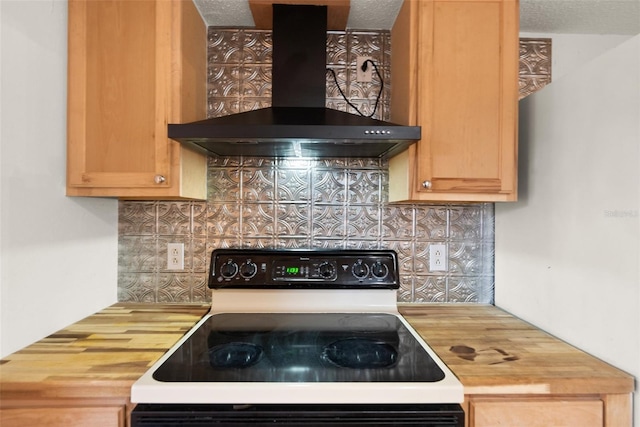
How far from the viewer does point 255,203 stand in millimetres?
1710

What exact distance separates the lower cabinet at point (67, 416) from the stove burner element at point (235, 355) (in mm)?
258

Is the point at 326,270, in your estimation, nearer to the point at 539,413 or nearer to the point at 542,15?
the point at 539,413

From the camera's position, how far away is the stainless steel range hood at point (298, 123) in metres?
1.24

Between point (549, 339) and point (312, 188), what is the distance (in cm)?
103

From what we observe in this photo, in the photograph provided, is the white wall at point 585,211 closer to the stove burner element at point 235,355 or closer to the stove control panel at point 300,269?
the stove control panel at point 300,269

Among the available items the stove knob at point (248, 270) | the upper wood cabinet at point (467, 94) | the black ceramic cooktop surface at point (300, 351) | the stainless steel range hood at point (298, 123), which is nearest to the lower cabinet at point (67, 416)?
the black ceramic cooktop surface at point (300, 351)

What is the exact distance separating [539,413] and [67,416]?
1216mm

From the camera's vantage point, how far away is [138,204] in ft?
5.60

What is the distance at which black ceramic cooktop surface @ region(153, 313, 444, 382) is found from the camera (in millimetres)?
1021

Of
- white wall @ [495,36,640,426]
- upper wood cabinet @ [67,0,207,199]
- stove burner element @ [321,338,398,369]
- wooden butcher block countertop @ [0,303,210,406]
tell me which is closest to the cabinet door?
A: white wall @ [495,36,640,426]

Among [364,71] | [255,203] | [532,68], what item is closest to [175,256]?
[255,203]

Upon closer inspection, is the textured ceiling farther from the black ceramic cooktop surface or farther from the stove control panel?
the black ceramic cooktop surface

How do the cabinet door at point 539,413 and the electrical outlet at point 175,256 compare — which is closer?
the cabinet door at point 539,413

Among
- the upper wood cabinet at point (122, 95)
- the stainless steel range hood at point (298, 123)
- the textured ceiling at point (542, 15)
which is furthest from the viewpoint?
the textured ceiling at point (542, 15)
